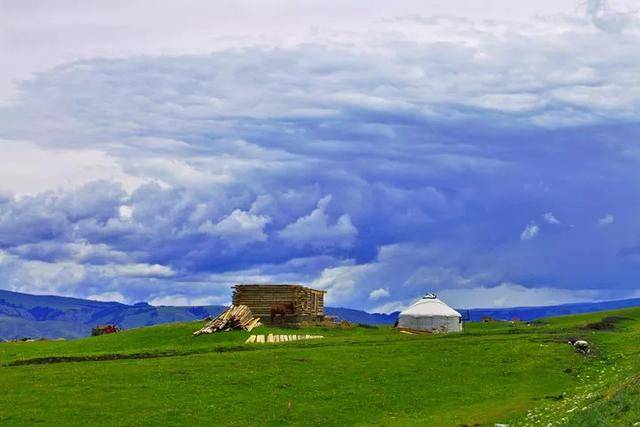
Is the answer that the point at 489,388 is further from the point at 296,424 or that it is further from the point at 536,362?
the point at 296,424

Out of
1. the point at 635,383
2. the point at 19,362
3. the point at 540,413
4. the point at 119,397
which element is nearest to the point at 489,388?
the point at 540,413

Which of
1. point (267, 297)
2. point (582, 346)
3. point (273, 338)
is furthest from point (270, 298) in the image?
point (582, 346)

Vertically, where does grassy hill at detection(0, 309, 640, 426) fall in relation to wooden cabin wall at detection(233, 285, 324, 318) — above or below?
below

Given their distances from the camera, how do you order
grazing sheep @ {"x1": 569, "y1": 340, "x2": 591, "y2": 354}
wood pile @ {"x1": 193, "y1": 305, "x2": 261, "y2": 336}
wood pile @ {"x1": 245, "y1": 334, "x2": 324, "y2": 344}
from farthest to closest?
wood pile @ {"x1": 193, "y1": 305, "x2": 261, "y2": 336}
wood pile @ {"x1": 245, "y1": 334, "x2": 324, "y2": 344}
grazing sheep @ {"x1": 569, "y1": 340, "x2": 591, "y2": 354}

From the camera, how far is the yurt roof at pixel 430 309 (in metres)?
A: 108

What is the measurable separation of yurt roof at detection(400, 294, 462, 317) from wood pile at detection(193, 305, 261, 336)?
2332cm

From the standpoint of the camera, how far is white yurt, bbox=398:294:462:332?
351ft

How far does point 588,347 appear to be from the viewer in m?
68.4

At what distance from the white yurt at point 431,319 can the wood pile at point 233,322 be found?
74.0ft

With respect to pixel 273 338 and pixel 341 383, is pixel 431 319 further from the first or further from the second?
pixel 341 383

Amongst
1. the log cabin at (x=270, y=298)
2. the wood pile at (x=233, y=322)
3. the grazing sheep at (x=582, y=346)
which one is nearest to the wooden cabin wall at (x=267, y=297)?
the log cabin at (x=270, y=298)

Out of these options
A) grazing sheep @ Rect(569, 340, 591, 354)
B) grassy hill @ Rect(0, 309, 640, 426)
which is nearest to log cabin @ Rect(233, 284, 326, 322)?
grassy hill @ Rect(0, 309, 640, 426)

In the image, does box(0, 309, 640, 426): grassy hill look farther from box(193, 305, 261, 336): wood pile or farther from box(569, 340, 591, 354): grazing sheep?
box(193, 305, 261, 336): wood pile

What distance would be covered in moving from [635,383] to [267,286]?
67.2 m
